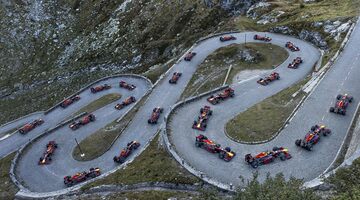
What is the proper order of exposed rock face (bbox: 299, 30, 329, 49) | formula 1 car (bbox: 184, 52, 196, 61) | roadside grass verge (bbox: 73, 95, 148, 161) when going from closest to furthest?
roadside grass verge (bbox: 73, 95, 148, 161) < exposed rock face (bbox: 299, 30, 329, 49) < formula 1 car (bbox: 184, 52, 196, 61)

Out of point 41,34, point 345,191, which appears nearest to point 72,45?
point 41,34

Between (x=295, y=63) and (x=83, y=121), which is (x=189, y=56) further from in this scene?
(x=83, y=121)

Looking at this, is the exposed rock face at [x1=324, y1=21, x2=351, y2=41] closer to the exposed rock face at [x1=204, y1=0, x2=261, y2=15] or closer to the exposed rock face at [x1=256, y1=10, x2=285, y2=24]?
the exposed rock face at [x1=256, y1=10, x2=285, y2=24]

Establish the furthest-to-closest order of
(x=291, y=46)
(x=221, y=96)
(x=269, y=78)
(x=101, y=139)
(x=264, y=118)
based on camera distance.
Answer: (x=291, y=46), (x=269, y=78), (x=221, y=96), (x=101, y=139), (x=264, y=118)

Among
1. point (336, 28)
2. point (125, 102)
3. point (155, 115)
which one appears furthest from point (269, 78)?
point (125, 102)

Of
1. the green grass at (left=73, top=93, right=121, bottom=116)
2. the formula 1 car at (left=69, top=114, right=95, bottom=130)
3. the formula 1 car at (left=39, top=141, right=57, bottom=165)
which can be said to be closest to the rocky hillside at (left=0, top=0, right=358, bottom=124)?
the green grass at (left=73, top=93, right=121, bottom=116)

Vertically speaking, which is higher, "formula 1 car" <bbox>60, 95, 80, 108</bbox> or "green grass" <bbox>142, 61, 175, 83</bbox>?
"formula 1 car" <bbox>60, 95, 80, 108</bbox>
